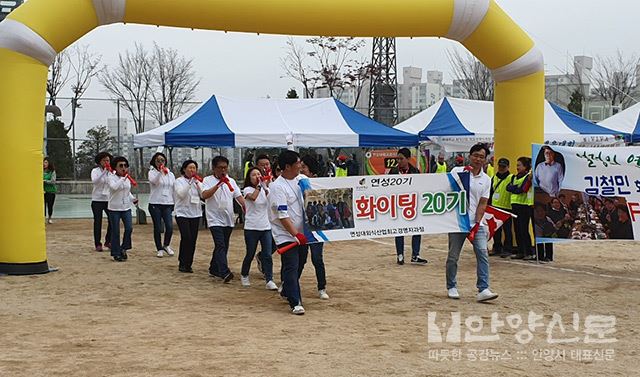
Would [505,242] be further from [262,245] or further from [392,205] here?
[262,245]

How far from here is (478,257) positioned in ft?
26.2

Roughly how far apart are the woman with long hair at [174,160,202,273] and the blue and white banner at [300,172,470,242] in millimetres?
2663

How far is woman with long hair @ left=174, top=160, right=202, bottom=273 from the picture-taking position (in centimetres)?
991

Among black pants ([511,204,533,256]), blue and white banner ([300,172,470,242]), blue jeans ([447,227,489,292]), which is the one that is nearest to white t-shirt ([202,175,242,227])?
blue and white banner ([300,172,470,242])

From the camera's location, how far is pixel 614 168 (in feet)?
32.3

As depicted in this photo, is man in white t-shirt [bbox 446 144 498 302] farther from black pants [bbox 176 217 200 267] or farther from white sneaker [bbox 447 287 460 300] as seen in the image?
black pants [bbox 176 217 200 267]

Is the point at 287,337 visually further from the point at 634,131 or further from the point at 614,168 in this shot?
the point at 634,131

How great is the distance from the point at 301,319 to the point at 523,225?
5403 millimetres

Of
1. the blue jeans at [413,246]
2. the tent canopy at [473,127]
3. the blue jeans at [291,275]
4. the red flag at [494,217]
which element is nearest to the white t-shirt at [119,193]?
the blue jeans at [413,246]

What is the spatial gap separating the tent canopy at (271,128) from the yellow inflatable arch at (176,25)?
4380mm

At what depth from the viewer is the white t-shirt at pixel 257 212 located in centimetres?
862

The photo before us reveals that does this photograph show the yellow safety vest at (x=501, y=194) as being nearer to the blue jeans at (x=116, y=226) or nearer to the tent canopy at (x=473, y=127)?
the blue jeans at (x=116, y=226)

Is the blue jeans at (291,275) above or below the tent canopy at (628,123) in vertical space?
below

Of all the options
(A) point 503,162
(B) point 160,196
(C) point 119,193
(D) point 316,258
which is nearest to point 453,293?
(D) point 316,258
